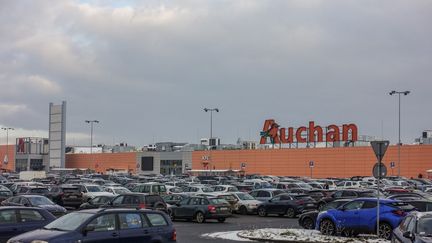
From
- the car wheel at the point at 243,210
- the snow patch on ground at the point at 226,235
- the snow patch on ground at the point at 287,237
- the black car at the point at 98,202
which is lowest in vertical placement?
the car wheel at the point at 243,210

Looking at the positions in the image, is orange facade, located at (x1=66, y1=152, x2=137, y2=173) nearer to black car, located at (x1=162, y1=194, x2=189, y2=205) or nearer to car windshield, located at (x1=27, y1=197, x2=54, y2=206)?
black car, located at (x1=162, y1=194, x2=189, y2=205)

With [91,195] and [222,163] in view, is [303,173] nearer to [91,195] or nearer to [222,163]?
[222,163]

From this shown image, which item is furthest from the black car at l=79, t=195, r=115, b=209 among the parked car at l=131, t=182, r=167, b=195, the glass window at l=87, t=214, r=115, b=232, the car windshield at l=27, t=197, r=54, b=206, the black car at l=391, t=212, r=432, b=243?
the black car at l=391, t=212, r=432, b=243

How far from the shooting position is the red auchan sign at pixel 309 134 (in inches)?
3610

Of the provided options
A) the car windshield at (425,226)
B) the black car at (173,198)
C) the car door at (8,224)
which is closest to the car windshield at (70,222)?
the car door at (8,224)

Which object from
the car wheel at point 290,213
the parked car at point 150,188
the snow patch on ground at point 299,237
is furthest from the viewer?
the parked car at point 150,188

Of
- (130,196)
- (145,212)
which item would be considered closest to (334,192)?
(130,196)

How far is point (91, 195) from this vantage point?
3844 centimetres

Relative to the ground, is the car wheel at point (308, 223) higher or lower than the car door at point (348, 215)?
lower

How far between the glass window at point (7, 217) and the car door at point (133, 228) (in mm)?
4330

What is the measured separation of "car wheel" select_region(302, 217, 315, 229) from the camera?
80.7ft

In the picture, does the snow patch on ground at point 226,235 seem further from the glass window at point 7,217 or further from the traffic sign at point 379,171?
the glass window at point 7,217

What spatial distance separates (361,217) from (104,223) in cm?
1063

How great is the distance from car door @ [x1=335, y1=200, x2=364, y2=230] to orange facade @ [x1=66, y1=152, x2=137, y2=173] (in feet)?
368
